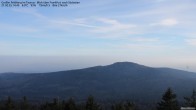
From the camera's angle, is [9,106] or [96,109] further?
[9,106]

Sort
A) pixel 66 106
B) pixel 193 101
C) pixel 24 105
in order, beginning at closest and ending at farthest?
pixel 193 101 < pixel 66 106 < pixel 24 105

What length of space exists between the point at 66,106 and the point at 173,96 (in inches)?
874

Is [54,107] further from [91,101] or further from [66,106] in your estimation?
[91,101]

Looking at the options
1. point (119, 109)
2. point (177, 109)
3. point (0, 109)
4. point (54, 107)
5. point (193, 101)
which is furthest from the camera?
point (0, 109)

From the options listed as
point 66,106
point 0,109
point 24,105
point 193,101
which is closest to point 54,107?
point 66,106

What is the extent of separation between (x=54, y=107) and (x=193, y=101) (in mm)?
26749

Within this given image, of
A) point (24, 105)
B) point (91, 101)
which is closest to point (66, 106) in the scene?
point (91, 101)

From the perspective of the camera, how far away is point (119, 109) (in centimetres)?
5641

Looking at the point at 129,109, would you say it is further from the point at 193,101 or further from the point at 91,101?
the point at 193,101

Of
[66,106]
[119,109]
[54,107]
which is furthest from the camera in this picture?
[54,107]

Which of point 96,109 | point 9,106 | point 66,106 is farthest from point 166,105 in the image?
point 9,106

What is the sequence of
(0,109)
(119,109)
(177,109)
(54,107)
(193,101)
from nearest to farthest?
(177,109) → (193,101) → (119,109) → (54,107) → (0,109)

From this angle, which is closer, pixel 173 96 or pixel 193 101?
pixel 173 96

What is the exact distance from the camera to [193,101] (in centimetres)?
5109
